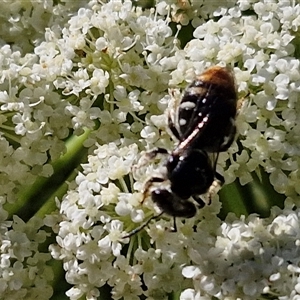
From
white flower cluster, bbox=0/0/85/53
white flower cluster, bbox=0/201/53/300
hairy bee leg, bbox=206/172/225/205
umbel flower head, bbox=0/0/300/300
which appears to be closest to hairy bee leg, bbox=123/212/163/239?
umbel flower head, bbox=0/0/300/300

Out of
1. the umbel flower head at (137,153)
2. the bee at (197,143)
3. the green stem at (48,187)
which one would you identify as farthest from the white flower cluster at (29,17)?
the bee at (197,143)

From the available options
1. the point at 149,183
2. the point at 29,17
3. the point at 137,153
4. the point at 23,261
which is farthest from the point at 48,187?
the point at 29,17

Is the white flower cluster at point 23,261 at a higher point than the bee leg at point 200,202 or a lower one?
lower

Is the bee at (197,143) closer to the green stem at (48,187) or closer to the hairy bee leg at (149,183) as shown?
the hairy bee leg at (149,183)

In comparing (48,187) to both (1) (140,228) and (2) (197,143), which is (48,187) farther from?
(2) (197,143)

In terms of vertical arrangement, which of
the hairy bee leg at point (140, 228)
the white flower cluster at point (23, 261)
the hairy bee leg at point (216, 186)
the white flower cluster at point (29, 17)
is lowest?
the white flower cluster at point (23, 261)

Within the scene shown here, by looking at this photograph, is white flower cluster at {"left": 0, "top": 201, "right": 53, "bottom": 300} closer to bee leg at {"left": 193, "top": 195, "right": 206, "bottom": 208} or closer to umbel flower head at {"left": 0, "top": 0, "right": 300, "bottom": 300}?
umbel flower head at {"left": 0, "top": 0, "right": 300, "bottom": 300}
